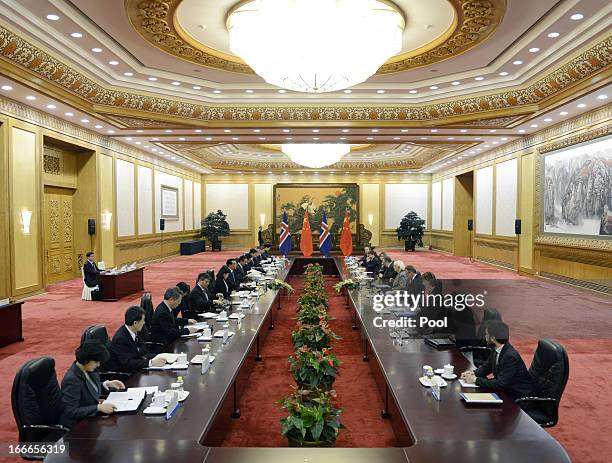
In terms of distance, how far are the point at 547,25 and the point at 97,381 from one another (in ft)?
25.9

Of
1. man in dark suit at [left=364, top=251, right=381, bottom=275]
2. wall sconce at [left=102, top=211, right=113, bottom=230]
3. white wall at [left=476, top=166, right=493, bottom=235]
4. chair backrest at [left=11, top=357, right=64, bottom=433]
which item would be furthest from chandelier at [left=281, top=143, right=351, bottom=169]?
chair backrest at [left=11, top=357, right=64, bottom=433]

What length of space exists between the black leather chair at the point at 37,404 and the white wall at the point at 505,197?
1429 centimetres

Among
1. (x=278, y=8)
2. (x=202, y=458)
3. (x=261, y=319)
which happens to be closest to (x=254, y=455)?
(x=202, y=458)

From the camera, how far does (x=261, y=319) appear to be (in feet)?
20.0

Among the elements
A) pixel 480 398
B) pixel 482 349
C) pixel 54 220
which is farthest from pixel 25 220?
pixel 480 398

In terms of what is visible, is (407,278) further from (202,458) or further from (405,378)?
(202,458)

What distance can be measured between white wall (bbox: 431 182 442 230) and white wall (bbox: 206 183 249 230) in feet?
30.3

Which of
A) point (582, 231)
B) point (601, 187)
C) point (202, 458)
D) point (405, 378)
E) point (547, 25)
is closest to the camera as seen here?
point (202, 458)

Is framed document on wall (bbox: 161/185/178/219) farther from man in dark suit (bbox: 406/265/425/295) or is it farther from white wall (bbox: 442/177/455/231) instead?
man in dark suit (bbox: 406/265/425/295)

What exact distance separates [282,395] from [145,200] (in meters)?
13.9

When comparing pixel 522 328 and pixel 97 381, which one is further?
pixel 522 328

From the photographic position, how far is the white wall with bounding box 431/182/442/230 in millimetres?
23516

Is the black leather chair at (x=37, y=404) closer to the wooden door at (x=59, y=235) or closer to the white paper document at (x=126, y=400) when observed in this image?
the white paper document at (x=126, y=400)

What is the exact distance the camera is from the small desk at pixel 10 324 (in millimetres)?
6613
